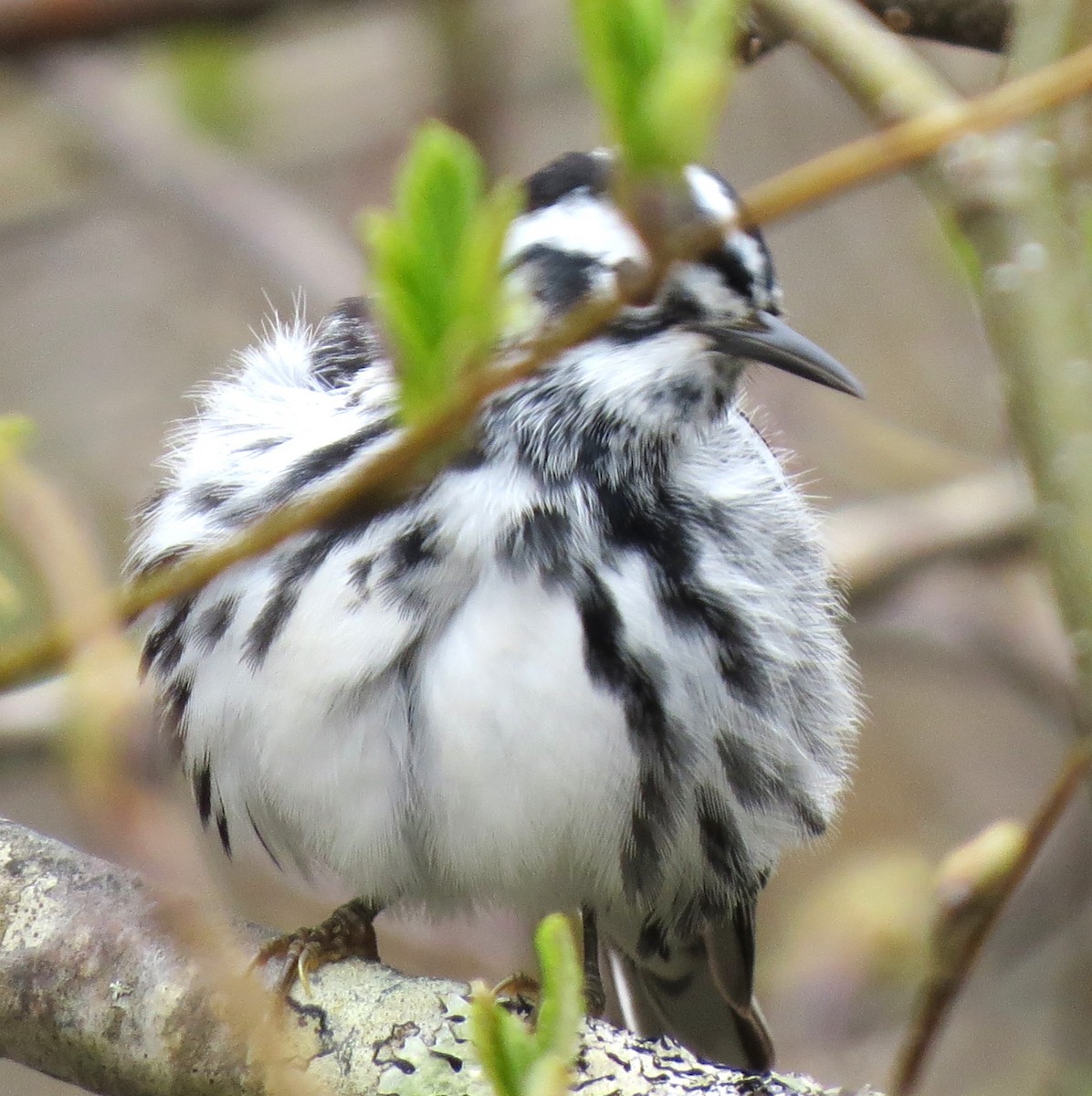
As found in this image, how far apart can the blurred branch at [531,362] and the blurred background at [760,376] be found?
1870mm

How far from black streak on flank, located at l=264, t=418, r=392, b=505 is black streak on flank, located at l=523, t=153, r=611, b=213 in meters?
0.34

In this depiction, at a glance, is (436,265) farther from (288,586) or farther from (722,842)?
(722,842)

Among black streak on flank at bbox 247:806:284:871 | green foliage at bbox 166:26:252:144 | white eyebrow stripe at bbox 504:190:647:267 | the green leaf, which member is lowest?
black streak on flank at bbox 247:806:284:871

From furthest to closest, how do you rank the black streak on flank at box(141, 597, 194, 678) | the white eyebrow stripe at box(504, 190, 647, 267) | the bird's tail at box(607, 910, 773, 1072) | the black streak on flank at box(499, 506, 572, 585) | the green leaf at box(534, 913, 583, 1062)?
1. the bird's tail at box(607, 910, 773, 1072)
2. the black streak on flank at box(141, 597, 194, 678)
3. the black streak on flank at box(499, 506, 572, 585)
4. the white eyebrow stripe at box(504, 190, 647, 267)
5. the green leaf at box(534, 913, 583, 1062)

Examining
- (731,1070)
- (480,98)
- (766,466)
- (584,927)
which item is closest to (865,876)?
(584,927)

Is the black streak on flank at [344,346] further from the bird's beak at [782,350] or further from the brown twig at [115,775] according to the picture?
the brown twig at [115,775]

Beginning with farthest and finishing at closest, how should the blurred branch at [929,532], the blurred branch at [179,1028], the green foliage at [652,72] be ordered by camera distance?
the blurred branch at [929,532] → the blurred branch at [179,1028] → the green foliage at [652,72]

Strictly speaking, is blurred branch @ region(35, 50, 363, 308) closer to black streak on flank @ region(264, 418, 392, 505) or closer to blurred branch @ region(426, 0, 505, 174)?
blurred branch @ region(426, 0, 505, 174)

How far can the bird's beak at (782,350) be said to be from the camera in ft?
5.96

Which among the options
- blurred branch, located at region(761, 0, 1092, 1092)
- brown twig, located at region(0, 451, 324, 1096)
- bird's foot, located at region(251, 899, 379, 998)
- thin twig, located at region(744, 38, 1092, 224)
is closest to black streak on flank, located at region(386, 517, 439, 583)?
bird's foot, located at region(251, 899, 379, 998)

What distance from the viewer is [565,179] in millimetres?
2070

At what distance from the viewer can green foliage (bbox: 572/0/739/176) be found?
731 mm

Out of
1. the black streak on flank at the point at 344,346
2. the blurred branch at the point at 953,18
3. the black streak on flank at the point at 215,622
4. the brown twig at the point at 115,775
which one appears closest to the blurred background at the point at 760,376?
the black streak on flank at the point at 344,346

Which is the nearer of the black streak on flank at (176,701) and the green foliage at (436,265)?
the green foliage at (436,265)
